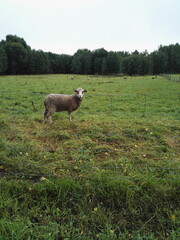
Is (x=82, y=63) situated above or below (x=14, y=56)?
below

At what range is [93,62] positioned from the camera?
295 feet

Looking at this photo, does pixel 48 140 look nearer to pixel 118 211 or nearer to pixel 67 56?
pixel 118 211

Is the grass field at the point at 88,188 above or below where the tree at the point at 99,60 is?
below

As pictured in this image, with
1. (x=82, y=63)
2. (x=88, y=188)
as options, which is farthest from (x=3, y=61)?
(x=88, y=188)

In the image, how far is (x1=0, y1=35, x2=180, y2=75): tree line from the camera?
2859 inches

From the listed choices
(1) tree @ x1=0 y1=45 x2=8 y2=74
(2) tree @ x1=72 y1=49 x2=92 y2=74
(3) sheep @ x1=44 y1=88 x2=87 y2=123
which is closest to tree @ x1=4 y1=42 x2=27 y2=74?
(1) tree @ x1=0 y1=45 x2=8 y2=74

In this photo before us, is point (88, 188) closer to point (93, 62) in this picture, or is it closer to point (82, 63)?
point (82, 63)

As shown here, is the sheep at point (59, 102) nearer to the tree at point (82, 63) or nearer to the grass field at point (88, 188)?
the grass field at point (88, 188)

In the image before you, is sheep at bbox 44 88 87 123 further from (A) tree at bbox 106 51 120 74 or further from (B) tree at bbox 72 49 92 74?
(A) tree at bbox 106 51 120 74

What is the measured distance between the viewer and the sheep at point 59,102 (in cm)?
762

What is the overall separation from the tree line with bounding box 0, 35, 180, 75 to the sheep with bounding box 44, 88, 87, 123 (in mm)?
69924

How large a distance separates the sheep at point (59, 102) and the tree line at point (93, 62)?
69.9 meters

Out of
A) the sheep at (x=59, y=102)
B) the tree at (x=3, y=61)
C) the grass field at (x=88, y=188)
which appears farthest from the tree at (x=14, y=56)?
the grass field at (x=88, y=188)

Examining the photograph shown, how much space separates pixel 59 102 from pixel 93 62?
86877 mm
